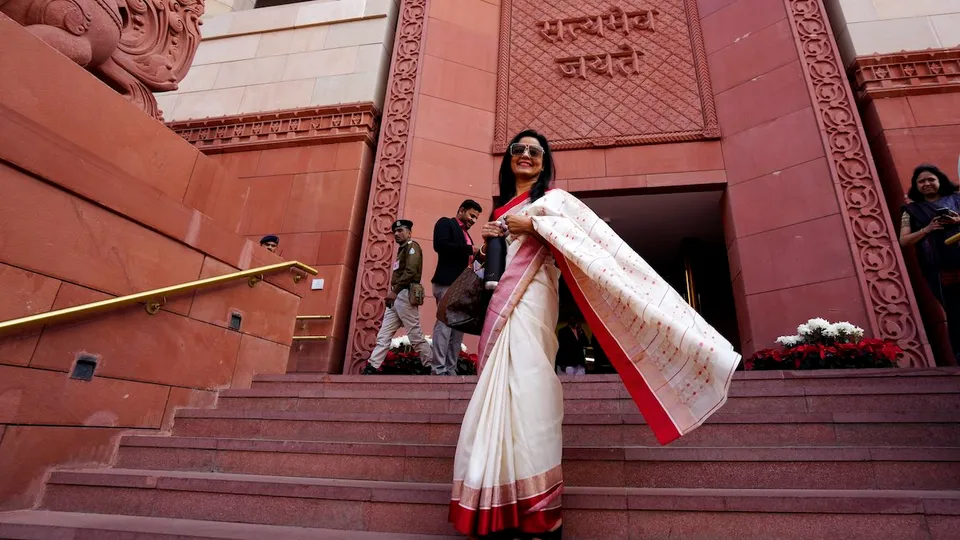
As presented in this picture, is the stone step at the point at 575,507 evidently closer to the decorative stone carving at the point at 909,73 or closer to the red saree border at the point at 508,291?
the red saree border at the point at 508,291

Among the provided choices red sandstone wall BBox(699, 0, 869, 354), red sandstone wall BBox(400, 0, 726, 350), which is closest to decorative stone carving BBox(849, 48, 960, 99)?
red sandstone wall BBox(699, 0, 869, 354)

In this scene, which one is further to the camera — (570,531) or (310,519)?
(310,519)

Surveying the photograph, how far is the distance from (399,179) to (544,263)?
572 cm

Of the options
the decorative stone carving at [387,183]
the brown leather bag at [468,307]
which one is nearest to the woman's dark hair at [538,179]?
the brown leather bag at [468,307]

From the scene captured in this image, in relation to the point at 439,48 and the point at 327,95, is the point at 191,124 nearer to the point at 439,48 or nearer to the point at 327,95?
the point at 327,95

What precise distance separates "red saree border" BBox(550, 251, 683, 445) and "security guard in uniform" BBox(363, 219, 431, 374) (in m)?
3.22

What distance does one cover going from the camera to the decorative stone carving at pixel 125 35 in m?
3.10

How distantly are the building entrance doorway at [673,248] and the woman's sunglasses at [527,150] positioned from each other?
5322 millimetres

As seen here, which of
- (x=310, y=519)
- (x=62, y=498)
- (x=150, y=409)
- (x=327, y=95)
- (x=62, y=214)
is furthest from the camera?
(x=327, y=95)

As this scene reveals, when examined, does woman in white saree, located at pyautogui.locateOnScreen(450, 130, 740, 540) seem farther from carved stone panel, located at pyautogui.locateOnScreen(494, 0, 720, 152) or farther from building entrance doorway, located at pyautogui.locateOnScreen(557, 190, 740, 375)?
carved stone panel, located at pyautogui.locateOnScreen(494, 0, 720, 152)

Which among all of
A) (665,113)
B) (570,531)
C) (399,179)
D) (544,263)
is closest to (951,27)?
(665,113)

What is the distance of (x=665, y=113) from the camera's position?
7.61 meters

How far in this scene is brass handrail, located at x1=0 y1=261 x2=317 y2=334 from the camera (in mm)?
2482

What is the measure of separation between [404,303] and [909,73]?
24.5 ft
